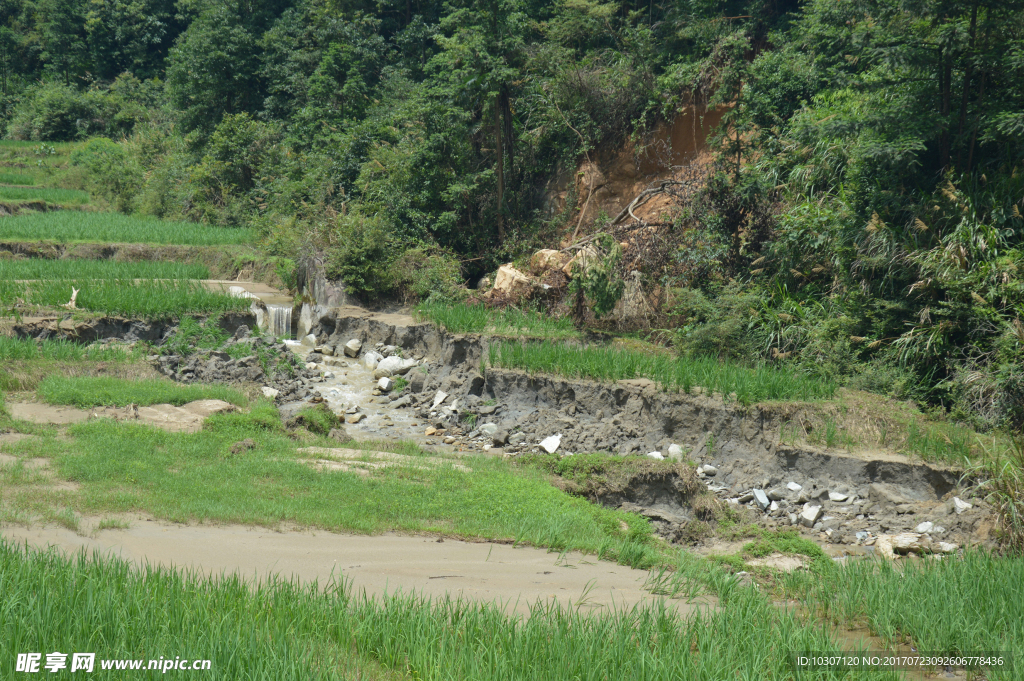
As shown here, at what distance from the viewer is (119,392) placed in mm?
9922

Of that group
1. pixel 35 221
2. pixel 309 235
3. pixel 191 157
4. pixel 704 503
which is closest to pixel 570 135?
pixel 309 235

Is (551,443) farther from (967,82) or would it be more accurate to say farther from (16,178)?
(16,178)

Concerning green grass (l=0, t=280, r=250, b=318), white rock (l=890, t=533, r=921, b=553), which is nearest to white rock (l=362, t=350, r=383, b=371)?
green grass (l=0, t=280, r=250, b=318)

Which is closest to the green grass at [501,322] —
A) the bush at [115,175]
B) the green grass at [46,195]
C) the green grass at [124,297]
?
the green grass at [124,297]

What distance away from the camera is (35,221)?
2195 cm

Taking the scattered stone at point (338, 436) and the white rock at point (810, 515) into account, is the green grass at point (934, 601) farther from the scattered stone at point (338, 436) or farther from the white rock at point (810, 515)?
the scattered stone at point (338, 436)

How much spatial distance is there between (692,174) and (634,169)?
10.2 feet

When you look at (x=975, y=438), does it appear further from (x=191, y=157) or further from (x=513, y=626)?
(x=191, y=157)

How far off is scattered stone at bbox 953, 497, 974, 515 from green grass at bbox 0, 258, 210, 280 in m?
15.4

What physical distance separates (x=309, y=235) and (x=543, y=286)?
22.5 feet

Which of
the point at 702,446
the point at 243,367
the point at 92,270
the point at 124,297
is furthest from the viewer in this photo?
the point at 92,270

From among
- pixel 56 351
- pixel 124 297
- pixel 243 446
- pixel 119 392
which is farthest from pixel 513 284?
pixel 56 351

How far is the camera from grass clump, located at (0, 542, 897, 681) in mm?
3566

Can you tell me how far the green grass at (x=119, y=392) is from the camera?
9.68 meters
